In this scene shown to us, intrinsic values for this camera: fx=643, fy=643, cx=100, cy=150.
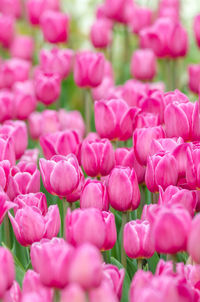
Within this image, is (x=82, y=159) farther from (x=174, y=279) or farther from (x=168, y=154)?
(x=174, y=279)

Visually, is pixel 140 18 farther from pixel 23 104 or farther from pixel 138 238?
pixel 138 238

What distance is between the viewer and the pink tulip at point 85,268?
0.93 meters

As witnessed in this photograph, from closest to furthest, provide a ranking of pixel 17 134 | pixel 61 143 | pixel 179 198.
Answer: pixel 179 198 < pixel 61 143 < pixel 17 134

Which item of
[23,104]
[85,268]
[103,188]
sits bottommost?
[23,104]

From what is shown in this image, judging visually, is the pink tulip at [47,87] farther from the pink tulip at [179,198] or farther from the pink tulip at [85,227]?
the pink tulip at [85,227]

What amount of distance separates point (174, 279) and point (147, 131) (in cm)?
65

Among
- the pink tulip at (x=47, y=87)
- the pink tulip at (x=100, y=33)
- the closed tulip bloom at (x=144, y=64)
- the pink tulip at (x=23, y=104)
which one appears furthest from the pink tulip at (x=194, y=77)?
the pink tulip at (x=100, y=33)

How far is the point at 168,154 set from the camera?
57.2 inches

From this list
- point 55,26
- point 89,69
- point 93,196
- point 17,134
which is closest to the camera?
point 93,196

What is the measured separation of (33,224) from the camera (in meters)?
1.38

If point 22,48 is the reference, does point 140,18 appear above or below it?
above

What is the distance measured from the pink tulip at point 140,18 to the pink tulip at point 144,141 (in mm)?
1835

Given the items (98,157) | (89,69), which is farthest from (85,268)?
(89,69)

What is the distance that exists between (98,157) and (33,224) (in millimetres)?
311
